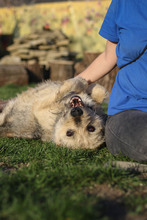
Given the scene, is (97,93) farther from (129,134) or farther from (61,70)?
(61,70)

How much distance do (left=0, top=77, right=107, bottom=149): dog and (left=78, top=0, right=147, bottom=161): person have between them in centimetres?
36

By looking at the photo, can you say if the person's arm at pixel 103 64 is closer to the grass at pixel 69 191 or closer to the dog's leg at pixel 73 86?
the dog's leg at pixel 73 86

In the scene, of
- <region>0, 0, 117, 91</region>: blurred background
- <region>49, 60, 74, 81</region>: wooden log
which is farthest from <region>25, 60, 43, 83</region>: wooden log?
<region>0, 0, 117, 91</region>: blurred background

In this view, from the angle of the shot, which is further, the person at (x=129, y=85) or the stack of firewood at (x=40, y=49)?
the stack of firewood at (x=40, y=49)

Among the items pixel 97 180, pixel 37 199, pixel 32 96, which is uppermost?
pixel 37 199

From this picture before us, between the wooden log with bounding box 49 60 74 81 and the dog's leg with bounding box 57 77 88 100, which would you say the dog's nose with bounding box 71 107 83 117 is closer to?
the dog's leg with bounding box 57 77 88 100

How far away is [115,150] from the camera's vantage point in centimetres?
323

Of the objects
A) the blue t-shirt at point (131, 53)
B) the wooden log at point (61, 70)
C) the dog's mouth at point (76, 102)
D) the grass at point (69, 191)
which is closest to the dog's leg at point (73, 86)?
the dog's mouth at point (76, 102)

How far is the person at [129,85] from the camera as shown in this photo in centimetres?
290

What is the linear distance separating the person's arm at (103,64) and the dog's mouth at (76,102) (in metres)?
0.44

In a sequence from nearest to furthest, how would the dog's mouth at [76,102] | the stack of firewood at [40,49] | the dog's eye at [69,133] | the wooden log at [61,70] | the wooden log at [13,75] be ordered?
the dog's eye at [69,133] < the dog's mouth at [76,102] < the wooden log at [61,70] < the wooden log at [13,75] < the stack of firewood at [40,49]

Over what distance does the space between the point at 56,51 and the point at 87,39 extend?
6.92ft

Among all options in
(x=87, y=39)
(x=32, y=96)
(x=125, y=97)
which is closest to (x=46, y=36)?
(x=87, y=39)

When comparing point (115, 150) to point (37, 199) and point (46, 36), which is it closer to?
point (37, 199)
